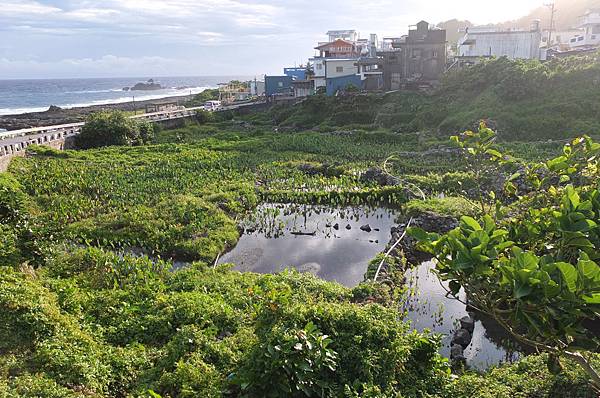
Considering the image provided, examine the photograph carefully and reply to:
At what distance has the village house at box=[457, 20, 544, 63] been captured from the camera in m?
51.6

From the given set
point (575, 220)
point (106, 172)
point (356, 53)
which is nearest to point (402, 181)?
point (106, 172)

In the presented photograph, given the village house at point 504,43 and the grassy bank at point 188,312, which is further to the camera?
the village house at point 504,43

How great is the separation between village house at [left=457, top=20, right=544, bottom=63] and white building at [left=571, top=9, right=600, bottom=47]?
335 inches

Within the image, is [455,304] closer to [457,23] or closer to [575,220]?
[575,220]

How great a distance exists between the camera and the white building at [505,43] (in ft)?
170

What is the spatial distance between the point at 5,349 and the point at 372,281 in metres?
8.58

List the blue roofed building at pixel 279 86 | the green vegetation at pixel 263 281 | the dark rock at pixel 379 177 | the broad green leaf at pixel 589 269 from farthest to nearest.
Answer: the blue roofed building at pixel 279 86
the dark rock at pixel 379 177
the green vegetation at pixel 263 281
the broad green leaf at pixel 589 269

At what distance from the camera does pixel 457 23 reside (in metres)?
114

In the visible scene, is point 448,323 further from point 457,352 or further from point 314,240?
point 314,240

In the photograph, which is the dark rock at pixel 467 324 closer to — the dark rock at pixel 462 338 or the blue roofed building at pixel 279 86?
the dark rock at pixel 462 338

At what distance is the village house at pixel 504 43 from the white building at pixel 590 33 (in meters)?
8.51

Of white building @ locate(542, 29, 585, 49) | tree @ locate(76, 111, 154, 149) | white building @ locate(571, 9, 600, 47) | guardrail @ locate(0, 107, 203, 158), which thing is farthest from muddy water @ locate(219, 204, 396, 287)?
white building @ locate(542, 29, 585, 49)

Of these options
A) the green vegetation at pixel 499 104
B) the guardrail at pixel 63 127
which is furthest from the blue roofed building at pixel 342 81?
the guardrail at pixel 63 127

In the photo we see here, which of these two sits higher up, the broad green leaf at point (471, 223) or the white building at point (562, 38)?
the white building at point (562, 38)
